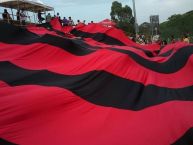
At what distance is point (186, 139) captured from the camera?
2838mm

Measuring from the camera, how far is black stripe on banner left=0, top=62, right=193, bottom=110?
3271 mm

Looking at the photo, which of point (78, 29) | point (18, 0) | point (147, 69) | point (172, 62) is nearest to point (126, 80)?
point (147, 69)

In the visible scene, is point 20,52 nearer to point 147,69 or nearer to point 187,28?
point 147,69

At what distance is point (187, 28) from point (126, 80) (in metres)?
37.5

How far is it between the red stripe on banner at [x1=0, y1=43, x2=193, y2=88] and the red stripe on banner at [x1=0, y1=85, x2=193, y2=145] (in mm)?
655

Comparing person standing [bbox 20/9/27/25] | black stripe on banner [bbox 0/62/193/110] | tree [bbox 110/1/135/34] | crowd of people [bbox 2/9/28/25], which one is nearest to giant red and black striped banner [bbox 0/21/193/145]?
black stripe on banner [bbox 0/62/193/110]

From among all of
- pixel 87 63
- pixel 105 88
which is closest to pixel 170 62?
pixel 87 63

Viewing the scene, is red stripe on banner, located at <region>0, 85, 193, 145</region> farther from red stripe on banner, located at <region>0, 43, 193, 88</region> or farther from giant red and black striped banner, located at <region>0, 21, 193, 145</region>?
red stripe on banner, located at <region>0, 43, 193, 88</region>

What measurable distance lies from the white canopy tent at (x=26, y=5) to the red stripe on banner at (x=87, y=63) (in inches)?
321

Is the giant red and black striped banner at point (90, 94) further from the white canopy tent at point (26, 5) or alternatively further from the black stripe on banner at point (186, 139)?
the white canopy tent at point (26, 5)

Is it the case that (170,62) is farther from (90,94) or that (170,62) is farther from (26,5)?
(26,5)

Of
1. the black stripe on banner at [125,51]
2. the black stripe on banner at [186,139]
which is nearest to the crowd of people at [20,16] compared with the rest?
the black stripe on banner at [125,51]

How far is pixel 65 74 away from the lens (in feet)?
12.4

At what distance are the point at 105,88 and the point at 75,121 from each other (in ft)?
2.18
